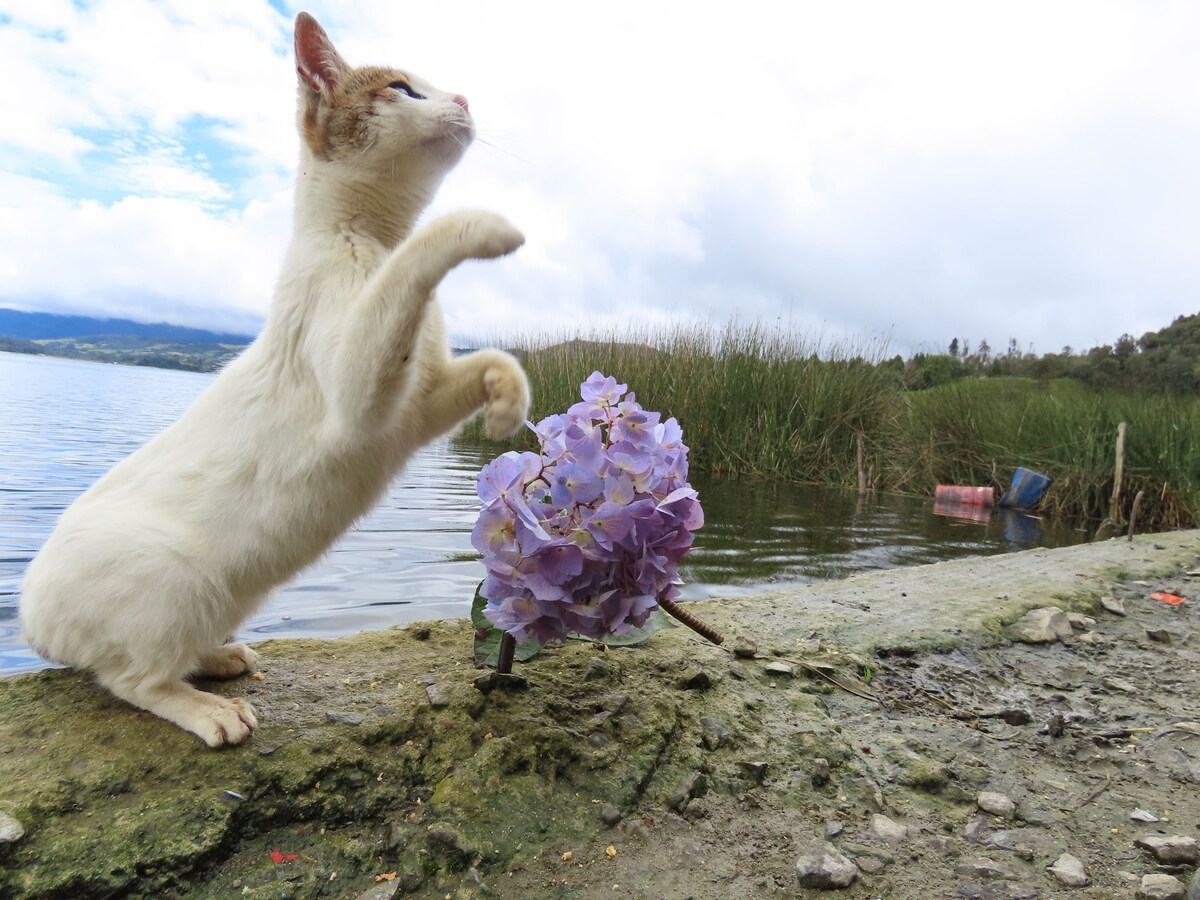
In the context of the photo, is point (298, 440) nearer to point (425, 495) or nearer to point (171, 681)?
point (171, 681)

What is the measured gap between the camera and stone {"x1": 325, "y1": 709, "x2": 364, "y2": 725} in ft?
6.17

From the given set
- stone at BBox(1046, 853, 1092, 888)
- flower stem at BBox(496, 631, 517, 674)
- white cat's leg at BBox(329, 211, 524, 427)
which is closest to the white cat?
white cat's leg at BBox(329, 211, 524, 427)

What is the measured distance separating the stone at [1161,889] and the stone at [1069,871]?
88 millimetres

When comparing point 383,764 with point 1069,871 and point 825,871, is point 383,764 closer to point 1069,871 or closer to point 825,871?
point 825,871

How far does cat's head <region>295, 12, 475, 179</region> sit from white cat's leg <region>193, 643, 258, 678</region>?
1.45 meters

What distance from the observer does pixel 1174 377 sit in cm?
1336

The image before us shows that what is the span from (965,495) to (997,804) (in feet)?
34.6

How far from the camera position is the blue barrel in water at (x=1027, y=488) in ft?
34.8

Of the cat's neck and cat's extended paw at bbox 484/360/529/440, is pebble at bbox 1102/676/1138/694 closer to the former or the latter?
cat's extended paw at bbox 484/360/529/440

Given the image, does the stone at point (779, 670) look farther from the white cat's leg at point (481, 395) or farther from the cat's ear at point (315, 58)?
the cat's ear at point (315, 58)

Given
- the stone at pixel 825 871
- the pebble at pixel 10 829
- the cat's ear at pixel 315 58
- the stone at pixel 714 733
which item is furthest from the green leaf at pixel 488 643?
the cat's ear at pixel 315 58

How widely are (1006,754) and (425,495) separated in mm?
6533

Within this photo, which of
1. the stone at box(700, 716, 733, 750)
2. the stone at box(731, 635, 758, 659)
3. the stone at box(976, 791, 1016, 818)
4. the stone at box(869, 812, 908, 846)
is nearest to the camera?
the stone at box(869, 812, 908, 846)

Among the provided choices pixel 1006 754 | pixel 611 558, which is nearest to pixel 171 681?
pixel 611 558
